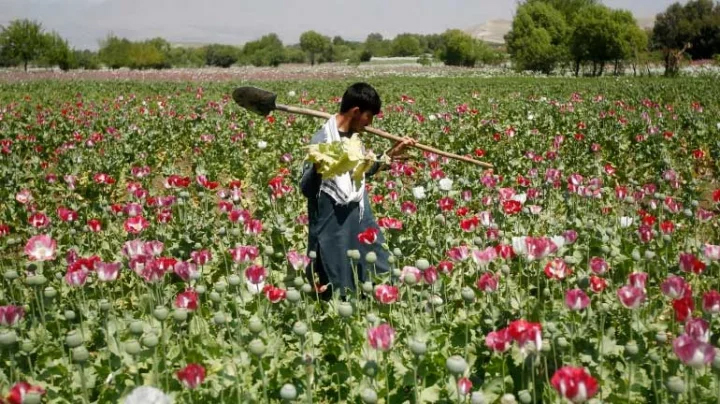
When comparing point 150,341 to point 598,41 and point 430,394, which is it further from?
point 598,41

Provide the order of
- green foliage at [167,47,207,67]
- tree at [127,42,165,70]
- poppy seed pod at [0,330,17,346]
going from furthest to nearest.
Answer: green foliage at [167,47,207,67] < tree at [127,42,165,70] < poppy seed pod at [0,330,17,346]

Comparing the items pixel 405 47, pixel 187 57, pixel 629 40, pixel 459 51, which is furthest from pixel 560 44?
pixel 405 47

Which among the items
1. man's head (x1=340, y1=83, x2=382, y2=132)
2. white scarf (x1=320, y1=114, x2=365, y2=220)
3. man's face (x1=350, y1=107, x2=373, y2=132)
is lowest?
white scarf (x1=320, y1=114, x2=365, y2=220)

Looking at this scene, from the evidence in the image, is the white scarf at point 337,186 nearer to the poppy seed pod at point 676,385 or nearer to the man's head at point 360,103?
the man's head at point 360,103

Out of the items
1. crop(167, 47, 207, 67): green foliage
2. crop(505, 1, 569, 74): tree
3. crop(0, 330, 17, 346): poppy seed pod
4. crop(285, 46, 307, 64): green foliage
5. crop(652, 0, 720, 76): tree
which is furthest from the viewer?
crop(285, 46, 307, 64): green foliage

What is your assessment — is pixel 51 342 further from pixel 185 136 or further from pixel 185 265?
pixel 185 136

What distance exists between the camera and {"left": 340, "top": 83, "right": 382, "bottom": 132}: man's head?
3.76 metres

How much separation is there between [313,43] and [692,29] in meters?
73.5

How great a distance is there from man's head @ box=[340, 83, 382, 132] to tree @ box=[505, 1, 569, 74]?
5130cm

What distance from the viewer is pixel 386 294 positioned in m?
2.85

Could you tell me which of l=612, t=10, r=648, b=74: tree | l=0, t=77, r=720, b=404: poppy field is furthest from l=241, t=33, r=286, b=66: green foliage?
l=0, t=77, r=720, b=404: poppy field

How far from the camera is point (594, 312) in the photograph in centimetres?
320

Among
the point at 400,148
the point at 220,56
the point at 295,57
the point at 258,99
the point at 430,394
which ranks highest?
the point at 220,56

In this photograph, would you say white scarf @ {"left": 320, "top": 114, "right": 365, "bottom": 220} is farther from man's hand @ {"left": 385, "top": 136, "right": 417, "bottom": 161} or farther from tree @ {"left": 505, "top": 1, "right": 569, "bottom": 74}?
tree @ {"left": 505, "top": 1, "right": 569, "bottom": 74}
